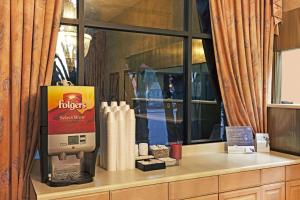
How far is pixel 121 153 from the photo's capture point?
Result: 210 cm

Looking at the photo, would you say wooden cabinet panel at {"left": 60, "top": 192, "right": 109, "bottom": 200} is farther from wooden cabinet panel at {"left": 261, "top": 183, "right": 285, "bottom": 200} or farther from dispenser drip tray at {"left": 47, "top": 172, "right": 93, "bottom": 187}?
wooden cabinet panel at {"left": 261, "top": 183, "right": 285, "bottom": 200}

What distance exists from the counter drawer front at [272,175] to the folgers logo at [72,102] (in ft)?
4.80

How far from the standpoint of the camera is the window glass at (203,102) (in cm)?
288

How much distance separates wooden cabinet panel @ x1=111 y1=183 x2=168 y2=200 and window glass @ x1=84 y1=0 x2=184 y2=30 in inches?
53.6

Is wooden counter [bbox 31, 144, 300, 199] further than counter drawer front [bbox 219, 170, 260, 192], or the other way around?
counter drawer front [bbox 219, 170, 260, 192]

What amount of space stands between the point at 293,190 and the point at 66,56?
212cm

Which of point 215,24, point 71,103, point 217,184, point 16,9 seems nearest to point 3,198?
point 71,103

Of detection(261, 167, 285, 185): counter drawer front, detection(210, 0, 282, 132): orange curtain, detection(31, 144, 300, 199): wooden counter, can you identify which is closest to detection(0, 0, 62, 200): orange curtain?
detection(31, 144, 300, 199): wooden counter

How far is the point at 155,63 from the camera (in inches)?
109

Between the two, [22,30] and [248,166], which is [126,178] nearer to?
[248,166]

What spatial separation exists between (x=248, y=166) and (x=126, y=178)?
0.94 meters

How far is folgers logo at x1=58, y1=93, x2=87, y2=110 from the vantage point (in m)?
1.78

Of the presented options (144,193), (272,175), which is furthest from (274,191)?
(144,193)

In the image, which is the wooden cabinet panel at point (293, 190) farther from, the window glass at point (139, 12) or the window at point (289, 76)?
the window glass at point (139, 12)
